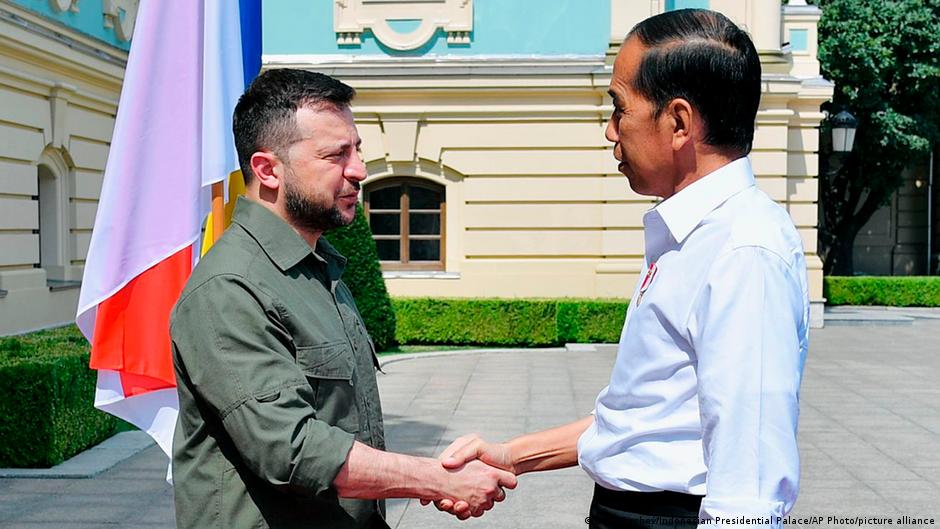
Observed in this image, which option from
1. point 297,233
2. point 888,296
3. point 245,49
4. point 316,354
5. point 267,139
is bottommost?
point 888,296

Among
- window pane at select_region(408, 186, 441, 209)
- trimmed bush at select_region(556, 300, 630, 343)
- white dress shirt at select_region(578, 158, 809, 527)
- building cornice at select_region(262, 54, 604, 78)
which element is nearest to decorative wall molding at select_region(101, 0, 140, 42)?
building cornice at select_region(262, 54, 604, 78)

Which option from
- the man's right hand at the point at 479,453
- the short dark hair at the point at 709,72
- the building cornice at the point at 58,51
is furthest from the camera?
the building cornice at the point at 58,51

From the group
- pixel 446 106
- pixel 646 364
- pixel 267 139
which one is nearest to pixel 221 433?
pixel 267 139

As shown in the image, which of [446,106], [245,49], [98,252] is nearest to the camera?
[98,252]

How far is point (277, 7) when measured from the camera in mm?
17688

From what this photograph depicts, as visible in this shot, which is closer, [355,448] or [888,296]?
[355,448]

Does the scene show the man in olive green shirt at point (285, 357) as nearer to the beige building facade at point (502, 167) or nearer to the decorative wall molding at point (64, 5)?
the decorative wall molding at point (64, 5)

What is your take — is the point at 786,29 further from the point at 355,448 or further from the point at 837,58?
the point at 355,448

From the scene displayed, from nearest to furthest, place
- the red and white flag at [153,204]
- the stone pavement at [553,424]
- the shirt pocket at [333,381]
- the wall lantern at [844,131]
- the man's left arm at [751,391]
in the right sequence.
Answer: the man's left arm at [751,391], the shirt pocket at [333,381], the red and white flag at [153,204], the stone pavement at [553,424], the wall lantern at [844,131]

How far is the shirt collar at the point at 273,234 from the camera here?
258cm

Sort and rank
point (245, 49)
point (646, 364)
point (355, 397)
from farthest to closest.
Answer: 1. point (245, 49)
2. point (355, 397)
3. point (646, 364)

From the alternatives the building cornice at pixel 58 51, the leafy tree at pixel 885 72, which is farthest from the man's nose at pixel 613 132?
the leafy tree at pixel 885 72

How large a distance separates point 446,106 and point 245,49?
12760mm

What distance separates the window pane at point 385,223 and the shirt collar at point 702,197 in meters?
15.5
